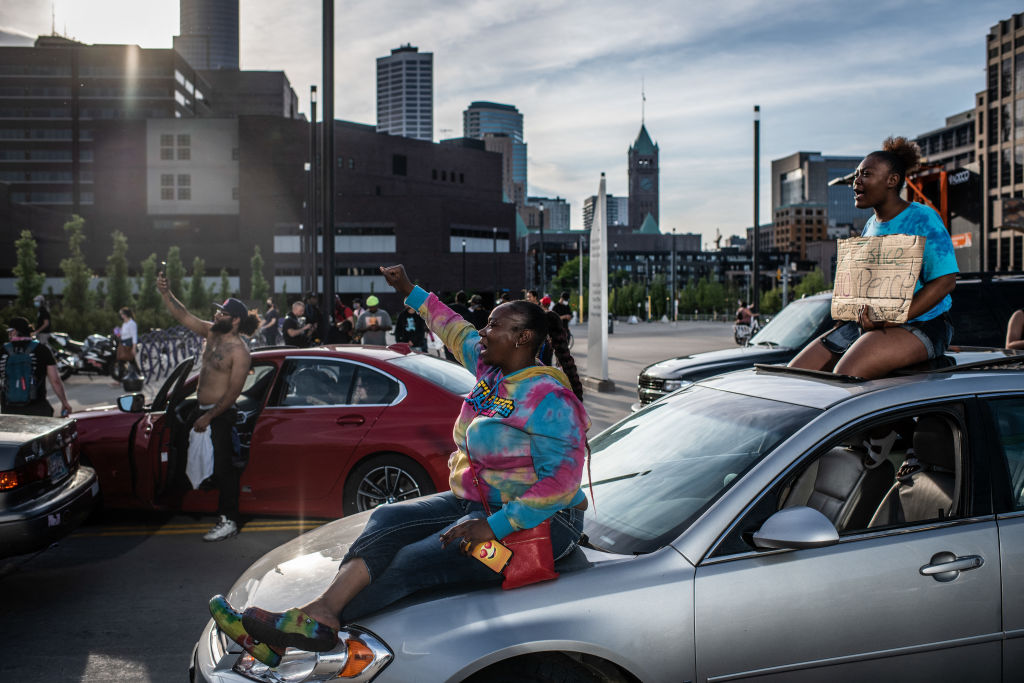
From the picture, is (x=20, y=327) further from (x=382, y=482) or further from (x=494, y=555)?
(x=494, y=555)

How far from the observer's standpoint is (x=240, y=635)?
103 inches

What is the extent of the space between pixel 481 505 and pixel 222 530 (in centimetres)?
410

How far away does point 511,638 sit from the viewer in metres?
2.40

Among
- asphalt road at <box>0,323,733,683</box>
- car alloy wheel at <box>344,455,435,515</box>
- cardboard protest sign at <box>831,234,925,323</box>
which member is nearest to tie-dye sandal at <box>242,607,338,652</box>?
asphalt road at <box>0,323,733,683</box>

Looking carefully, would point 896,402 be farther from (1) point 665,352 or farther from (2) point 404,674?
(1) point 665,352

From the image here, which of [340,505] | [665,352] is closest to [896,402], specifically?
[340,505]

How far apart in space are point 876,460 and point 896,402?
1.37ft

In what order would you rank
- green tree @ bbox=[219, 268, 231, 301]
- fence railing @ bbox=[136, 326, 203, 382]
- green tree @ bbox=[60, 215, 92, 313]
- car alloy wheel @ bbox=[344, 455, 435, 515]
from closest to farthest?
1. car alloy wheel @ bbox=[344, 455, 435, 515]
2. fence railing @ bbox=[136, 326, 203, 382]
3. green tree @ bbox=[60, 215, 92, 313]
4. green tree @ bbox=[219, 268, 231, 301]

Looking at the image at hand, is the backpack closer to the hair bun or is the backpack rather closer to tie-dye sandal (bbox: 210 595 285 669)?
tie-dye sandal (bbox: 210 595 285 669)

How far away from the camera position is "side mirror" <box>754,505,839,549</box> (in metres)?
2.54

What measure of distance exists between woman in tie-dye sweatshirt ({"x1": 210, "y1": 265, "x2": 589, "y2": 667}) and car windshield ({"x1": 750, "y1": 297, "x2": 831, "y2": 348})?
7807 millimetres

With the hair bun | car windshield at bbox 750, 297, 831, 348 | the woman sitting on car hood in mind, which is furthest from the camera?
car windshield at bbox 750, 297, 831, 348

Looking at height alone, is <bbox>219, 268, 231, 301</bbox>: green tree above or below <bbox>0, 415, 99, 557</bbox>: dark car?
above

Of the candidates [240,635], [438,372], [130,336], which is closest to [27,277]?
[130,336]
